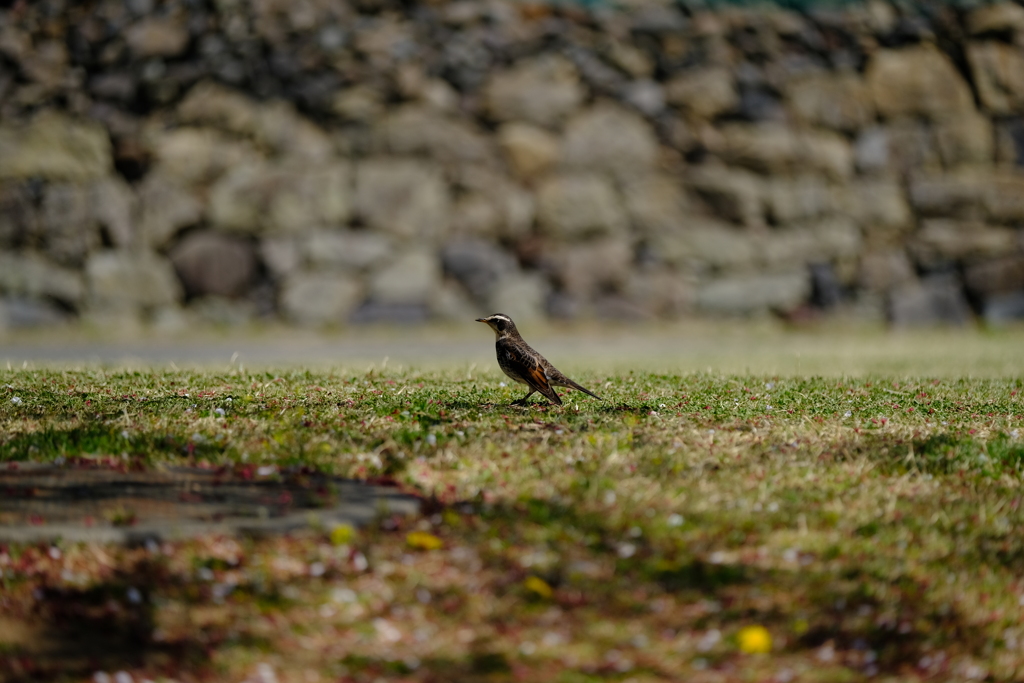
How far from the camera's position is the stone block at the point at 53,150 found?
13.1 metres

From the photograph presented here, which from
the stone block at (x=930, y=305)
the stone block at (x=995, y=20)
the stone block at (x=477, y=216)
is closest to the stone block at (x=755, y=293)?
the stone block at (x=930, y=305)

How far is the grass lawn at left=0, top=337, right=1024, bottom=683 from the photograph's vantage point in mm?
3455

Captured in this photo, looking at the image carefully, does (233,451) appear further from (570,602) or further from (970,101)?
(970,101)

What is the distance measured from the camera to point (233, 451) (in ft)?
15.9

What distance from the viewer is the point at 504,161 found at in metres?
14.0

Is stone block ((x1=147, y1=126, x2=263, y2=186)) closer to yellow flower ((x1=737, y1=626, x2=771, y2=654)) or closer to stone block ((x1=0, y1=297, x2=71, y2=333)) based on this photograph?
stone block ((x1=0, y1=297, x2=71, y2=333))

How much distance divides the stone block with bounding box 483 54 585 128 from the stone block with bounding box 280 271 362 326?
129 inches

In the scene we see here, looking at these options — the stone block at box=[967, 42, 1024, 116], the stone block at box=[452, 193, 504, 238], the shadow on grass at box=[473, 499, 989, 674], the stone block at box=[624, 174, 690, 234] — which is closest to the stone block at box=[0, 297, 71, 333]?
the stone block at box=[452, 193, 504, 238]

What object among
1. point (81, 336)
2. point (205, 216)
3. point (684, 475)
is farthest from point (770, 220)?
point (684, 475)

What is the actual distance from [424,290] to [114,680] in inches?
401

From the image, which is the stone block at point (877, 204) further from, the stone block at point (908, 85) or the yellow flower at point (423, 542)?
the yellow flower at point (423, 542)

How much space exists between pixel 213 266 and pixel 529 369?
28.6 ft

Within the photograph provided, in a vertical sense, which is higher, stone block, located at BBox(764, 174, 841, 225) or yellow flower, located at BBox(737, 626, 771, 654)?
stone block, located at BBox(764, 174, 841, 225)

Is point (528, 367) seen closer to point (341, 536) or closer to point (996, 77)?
point (341, 536)
